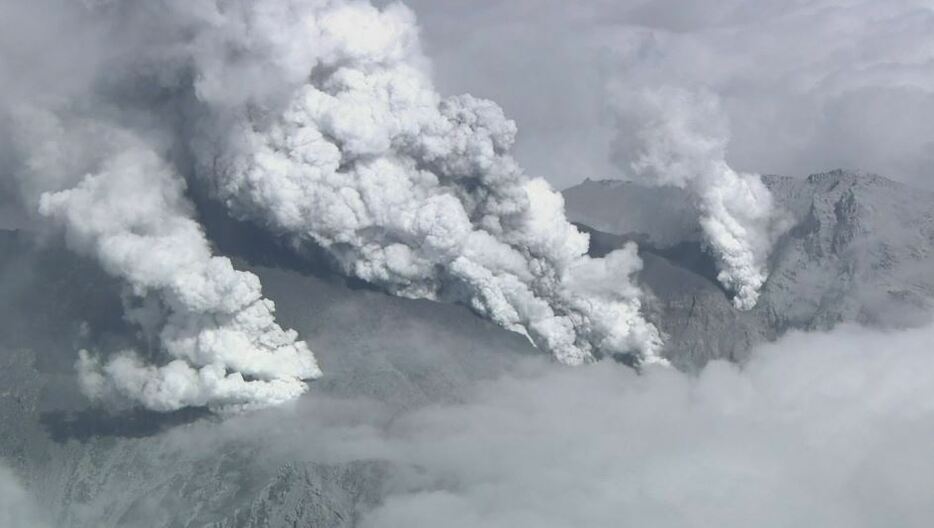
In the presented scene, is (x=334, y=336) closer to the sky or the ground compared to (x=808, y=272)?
closer to the ground

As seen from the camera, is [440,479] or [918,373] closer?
[440,479]

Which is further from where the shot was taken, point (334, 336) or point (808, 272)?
point (808, 272)

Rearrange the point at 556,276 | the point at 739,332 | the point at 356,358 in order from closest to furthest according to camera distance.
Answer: the point at 356,358
the point at 556,276
the point at 739,332

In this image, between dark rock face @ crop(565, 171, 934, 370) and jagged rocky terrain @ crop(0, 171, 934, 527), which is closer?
jagged rocky terrain @ crop(0, 171, 934, 527)

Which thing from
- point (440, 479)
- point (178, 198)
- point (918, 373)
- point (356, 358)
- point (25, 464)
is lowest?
point (25, 464)

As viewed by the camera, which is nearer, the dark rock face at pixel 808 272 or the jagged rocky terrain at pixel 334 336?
the jagged rocky terrain at pixel 334 336

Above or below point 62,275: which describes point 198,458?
below

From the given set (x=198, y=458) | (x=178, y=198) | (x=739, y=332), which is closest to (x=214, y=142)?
(x=178, y=198)

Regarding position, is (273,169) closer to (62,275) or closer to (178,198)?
(178,198)
